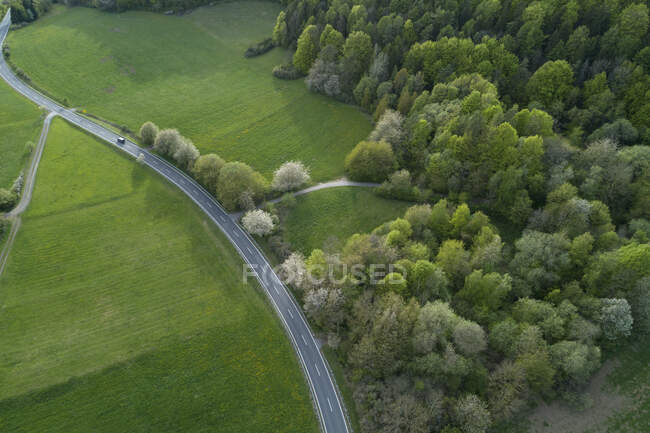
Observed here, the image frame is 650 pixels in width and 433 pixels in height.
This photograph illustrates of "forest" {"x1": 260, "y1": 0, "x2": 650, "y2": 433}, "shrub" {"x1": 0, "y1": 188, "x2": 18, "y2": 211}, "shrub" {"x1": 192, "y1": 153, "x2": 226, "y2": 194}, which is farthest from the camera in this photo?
A: "shrub" {"x1": 192, "y1": 153, "x2": 226, "y2": 194}

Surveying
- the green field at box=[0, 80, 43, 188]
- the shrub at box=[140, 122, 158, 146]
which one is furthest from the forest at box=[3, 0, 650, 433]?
the green field at box=[0, 80, 43, 188]

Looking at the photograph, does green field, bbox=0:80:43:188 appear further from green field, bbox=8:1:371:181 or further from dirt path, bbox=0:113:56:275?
green field, bbox=8:1:371:181

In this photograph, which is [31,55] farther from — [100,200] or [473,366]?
[473,366]

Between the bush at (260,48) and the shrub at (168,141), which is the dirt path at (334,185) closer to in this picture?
the shrub at (168,141)

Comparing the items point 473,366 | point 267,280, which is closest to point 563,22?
point 473,366

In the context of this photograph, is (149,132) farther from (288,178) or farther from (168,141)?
(288,178)

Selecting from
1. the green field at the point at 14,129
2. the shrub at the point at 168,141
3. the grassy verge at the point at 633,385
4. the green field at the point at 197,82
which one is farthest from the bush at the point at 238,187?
the grassy verge at the point at 633,385

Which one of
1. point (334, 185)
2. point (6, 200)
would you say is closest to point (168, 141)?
point (6, 200)
